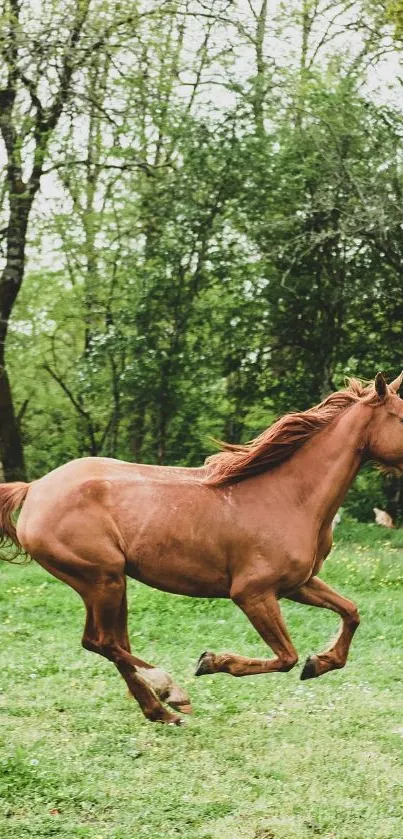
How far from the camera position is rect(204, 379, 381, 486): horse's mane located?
5.55 meters

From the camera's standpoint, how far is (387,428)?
211 inches

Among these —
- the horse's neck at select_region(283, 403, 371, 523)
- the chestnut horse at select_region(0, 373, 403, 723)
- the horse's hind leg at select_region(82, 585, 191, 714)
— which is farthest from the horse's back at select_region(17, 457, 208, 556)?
the horse's neck at select_region(283, 403, 371, 523)

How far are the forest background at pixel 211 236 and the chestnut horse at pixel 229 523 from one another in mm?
9257

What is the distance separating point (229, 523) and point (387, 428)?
3.37ft

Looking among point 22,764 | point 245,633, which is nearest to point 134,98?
point 245,633

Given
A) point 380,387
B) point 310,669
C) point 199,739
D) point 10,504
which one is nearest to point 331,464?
point 380,387

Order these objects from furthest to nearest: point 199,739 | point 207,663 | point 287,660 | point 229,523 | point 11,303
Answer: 1. point 11,303
2. point 199,739
3. point 229,523
4. point 287,660
5. point 207,663

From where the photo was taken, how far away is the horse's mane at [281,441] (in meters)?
5.55

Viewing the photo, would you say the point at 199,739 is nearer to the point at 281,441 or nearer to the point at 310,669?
the point at 310,669

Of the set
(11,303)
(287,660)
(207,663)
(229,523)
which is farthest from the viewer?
(11,303)

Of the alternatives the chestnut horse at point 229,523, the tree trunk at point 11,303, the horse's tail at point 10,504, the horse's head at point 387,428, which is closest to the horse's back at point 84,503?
the chestnut horse at point 229,523

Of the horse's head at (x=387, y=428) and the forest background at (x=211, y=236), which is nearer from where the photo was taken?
the horse's head at (x=387, y=428)

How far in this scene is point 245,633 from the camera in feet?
27.8

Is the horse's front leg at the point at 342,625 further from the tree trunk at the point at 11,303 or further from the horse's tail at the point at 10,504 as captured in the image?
the tree trunk at the point at 11,303
